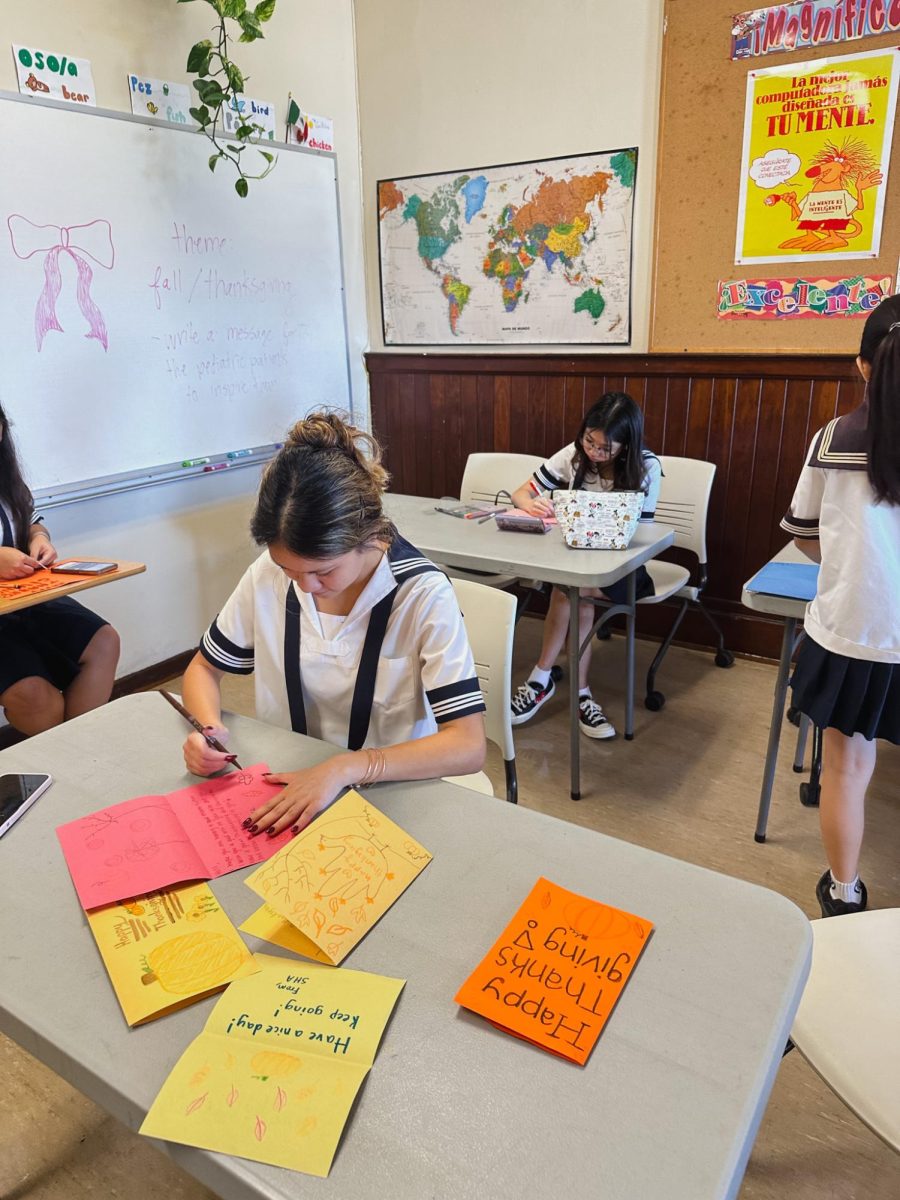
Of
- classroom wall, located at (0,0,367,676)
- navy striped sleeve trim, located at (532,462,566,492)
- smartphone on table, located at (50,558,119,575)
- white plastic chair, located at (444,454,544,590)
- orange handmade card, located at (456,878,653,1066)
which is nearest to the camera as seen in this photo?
orange handmade card, located at (456,878,653,1066)

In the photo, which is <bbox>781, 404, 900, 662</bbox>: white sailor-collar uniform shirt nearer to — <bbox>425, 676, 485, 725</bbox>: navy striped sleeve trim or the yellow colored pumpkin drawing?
<bbox>425, 676, 485, 725</bbox>: navy striped sleeve trim

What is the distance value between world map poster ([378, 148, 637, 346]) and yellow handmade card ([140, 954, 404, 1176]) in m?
2.98

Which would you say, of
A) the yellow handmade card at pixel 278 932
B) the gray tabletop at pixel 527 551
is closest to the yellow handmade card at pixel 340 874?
the yellow handmade card at pixel 278 932

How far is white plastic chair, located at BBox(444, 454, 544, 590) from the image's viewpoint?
3.07m

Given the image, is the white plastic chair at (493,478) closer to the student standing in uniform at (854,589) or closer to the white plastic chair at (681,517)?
the white plastic chair at (681,517)

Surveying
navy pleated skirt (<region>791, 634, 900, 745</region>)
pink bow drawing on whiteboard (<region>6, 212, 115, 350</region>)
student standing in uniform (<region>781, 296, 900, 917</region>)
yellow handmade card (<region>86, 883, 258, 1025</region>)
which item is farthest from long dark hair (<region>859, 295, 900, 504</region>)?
pink bow drawing on whiteboard (<region>6, 212, 115, 350</region>)

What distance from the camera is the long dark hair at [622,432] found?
2.51 m

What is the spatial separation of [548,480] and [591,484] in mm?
169

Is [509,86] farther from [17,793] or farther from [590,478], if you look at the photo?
[17,793]

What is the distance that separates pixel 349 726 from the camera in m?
1.33

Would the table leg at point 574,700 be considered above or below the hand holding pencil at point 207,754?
below

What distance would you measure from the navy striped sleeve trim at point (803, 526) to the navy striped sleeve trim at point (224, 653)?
43.5 inches

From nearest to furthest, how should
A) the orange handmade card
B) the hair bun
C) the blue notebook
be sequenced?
the orange handmade card < the hair bun < the blue notebook

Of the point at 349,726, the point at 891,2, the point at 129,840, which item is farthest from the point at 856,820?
the point at 891,2
